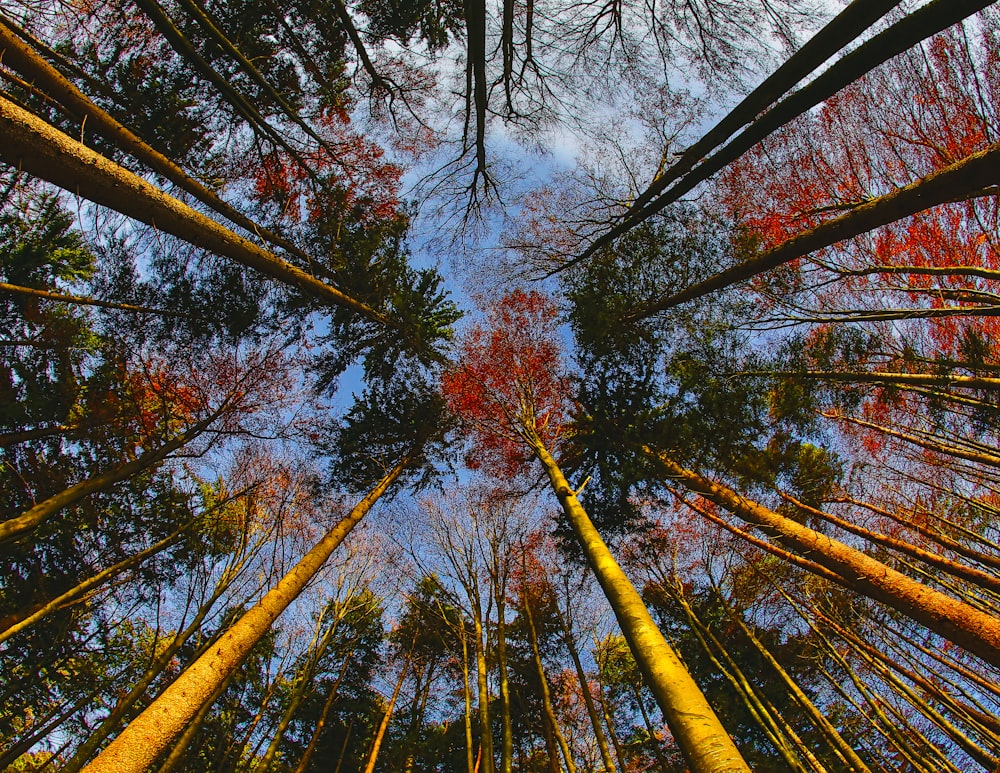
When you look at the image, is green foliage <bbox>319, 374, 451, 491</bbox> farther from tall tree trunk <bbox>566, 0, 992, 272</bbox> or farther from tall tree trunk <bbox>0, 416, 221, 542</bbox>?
tall tree trunk <bbox>566, 0, 992, 272</bbox>

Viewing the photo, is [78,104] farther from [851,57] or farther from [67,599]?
[851,57]

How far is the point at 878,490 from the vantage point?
7.84 metres

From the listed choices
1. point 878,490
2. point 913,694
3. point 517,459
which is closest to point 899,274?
point 878,490

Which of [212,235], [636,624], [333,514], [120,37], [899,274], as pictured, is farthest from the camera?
[333,514]

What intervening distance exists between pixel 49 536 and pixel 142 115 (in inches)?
237

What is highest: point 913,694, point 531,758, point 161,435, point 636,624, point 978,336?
point 531,758

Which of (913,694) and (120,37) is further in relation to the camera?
(913,694)

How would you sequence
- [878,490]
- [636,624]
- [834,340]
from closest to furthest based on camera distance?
[636,624]
[834,340]
[878,490]

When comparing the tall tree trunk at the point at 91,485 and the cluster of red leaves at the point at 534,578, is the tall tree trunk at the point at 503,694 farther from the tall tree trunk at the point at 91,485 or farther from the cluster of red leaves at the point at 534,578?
the tall tree trunk at the point at 91,485

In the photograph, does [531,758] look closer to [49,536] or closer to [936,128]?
[49,536]

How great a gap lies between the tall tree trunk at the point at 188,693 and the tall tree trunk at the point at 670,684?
3.66 metres

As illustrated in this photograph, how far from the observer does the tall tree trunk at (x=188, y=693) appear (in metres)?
2.99

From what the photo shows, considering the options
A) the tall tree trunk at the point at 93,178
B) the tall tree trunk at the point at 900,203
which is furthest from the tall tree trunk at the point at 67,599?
the tall tree trunk at the point at 900,203

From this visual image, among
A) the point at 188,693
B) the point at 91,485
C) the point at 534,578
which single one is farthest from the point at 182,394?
the point at 534,578
